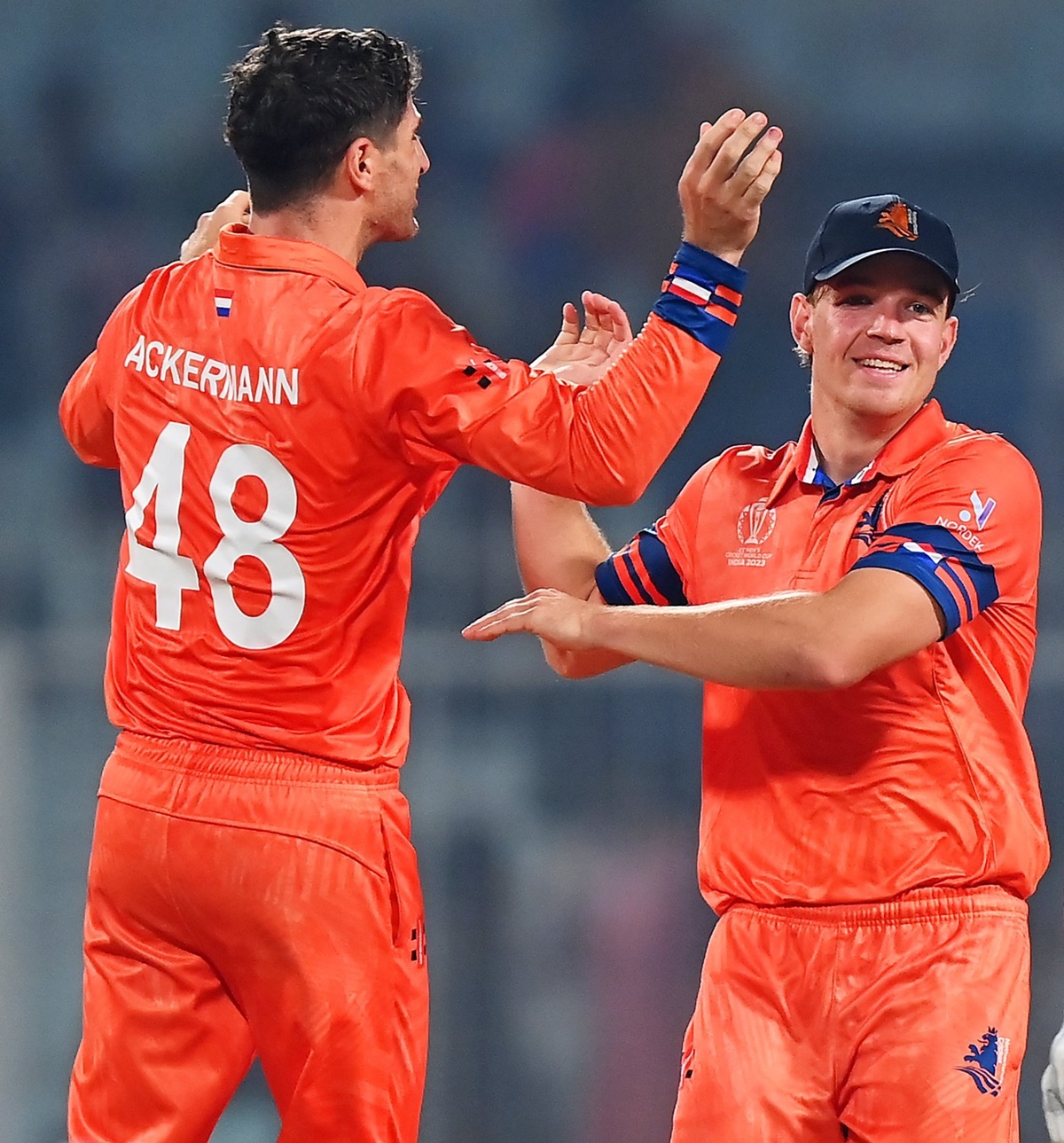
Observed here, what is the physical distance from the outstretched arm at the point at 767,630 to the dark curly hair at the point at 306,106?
0.60 meters

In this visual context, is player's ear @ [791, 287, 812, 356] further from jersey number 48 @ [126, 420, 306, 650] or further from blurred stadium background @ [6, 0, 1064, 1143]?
blurred stadium background @ [6, 0, 1064, 1143]

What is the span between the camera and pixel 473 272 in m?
4.50

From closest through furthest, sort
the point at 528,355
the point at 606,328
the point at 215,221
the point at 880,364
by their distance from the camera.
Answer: the point at 880,364
the point at 606,328
the point at 215,221
the point at 528,355

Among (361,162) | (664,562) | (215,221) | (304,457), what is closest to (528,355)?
(215,221)

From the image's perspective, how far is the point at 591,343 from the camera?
2.42 meters

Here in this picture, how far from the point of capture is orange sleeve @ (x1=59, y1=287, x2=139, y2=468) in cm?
228

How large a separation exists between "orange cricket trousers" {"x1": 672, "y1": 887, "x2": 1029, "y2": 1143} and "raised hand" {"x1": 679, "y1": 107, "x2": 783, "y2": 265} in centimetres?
84

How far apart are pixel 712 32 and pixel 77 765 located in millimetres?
2514

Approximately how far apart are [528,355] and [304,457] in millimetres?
2361

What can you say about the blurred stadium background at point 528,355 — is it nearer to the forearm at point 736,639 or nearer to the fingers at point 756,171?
the forearm at point 736,639

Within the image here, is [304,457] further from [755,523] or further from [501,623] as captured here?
[755,523]

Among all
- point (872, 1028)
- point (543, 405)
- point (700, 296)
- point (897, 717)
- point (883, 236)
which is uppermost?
point (883, 236)

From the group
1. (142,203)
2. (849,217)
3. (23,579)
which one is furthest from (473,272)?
(849,217)

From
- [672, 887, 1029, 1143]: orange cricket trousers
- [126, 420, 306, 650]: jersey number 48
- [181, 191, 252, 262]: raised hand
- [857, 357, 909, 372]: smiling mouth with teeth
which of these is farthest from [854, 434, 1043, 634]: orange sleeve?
[181, 191, 252, 262]: raised hand
